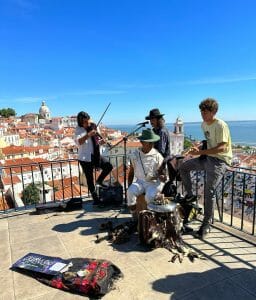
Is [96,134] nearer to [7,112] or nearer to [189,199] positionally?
[189,199]

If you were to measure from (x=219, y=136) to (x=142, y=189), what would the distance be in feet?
4.15

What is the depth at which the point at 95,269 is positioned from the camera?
2.43 metres

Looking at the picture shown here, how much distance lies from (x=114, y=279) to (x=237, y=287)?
3.77ft

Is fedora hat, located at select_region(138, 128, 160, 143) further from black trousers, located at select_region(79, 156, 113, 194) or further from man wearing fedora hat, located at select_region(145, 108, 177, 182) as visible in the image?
black trousers, located at select_region(79, 156, 113, 194)

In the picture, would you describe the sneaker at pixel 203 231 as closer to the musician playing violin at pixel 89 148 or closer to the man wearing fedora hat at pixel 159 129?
the man wearing fedora hat at pixel 159 129

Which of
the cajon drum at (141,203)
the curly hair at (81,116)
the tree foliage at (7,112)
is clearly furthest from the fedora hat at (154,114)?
the tree foliage at (7,112)

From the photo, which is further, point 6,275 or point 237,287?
point 6,275

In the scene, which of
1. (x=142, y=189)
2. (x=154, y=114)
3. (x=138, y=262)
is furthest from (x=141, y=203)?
(x=154, y=114)

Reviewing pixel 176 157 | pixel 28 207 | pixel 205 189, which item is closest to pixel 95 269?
pixel 205 189

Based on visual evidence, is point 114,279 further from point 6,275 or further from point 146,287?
point 6,275

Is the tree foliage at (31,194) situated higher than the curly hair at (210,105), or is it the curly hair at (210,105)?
the curly hair at (210,105)

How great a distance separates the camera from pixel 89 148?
437 centimetres

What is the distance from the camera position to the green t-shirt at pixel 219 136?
306 cm

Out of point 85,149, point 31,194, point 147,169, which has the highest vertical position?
point 85,149
